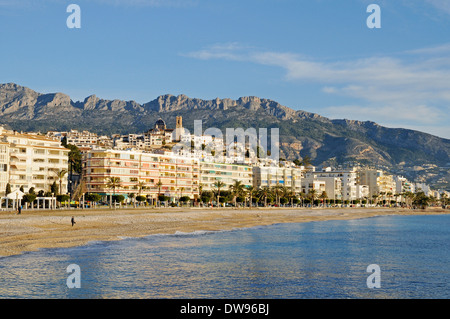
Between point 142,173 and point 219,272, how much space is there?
11786cm

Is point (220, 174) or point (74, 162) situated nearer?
point (74, 162)

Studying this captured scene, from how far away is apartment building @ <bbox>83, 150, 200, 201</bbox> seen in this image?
13962 cm

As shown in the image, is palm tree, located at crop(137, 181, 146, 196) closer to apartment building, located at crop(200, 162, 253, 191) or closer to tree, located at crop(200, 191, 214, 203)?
tree, located at crop(200, 191, 214, 203)

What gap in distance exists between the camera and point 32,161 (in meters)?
119

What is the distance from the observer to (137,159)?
148625mm

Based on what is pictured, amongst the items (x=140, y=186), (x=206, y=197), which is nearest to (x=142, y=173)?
(x=140, y=186)

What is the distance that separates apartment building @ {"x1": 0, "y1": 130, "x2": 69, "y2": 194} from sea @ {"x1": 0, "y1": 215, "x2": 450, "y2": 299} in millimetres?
72264

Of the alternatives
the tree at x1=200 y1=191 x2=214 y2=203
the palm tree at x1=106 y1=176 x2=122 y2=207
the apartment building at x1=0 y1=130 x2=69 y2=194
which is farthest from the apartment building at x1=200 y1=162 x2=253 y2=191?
the apartment building at x1=0 y1=130 x2=69 y2=194

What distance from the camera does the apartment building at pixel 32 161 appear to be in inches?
4491

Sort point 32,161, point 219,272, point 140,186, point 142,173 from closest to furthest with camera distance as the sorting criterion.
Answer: point 219,272 < point 32,161 < point 140,186 < point 142,173

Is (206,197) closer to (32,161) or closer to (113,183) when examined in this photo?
(113,183)
